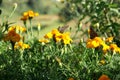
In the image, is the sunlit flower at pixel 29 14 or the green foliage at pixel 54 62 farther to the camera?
the sunlit flower at pixel 29 14

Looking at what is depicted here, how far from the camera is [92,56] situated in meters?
4.01

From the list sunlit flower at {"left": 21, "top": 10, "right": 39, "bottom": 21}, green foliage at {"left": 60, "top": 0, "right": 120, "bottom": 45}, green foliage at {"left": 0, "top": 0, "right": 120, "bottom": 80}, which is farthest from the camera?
green foliage at {"left": 60, "top": 0, "right": 120, "bottom": 45}

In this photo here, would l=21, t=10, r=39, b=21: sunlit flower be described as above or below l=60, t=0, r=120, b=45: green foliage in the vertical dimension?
above

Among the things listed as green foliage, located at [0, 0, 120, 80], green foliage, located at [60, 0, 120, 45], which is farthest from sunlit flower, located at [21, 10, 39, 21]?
green foliage, located at [60, 0, 120, 45]

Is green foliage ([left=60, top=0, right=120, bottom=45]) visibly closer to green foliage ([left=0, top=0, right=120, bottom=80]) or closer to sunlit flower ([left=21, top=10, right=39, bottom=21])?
sunlit flower ([left=21, top=10, right=39, bottom=21])

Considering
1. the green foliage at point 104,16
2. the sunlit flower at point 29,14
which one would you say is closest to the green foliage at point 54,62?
the sunlit flower at point 29,14

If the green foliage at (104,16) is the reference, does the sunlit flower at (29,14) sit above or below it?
above

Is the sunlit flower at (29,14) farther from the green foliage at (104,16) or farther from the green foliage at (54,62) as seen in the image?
the green foliage at (104,16)

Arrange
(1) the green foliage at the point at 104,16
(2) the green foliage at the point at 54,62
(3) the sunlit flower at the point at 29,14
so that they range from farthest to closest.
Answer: (1) the green foliage at the point at 104,16
(3) the sunlit flower at the point at 29,14
(2) the green foliage at the point at 54,62

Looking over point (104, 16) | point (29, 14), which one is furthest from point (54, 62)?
point (104, 16)

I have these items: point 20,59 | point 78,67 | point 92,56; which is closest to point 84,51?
point 92,56

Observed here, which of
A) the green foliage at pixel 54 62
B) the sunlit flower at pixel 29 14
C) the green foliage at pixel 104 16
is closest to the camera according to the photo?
the green foliage at pixel 54 62

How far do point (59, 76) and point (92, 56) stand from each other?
527mm

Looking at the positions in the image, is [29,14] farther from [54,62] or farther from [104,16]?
[104,16]
